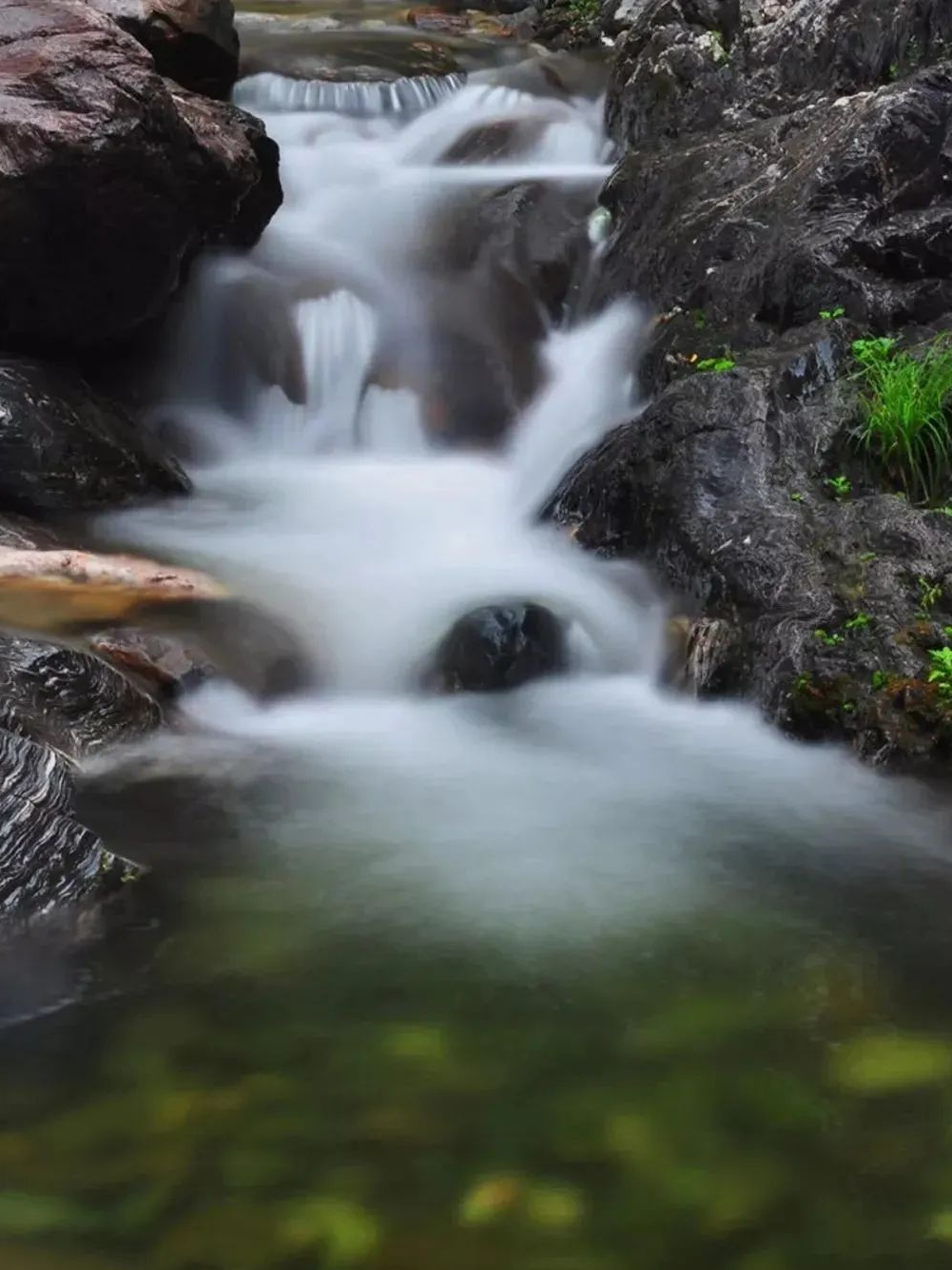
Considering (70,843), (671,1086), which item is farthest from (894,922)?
(70,843)

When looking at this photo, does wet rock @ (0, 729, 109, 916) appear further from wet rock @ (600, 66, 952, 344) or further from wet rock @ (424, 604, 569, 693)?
wet rock @ (600, 66, 952, 344)

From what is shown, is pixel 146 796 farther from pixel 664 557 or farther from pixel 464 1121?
pixel 664 557

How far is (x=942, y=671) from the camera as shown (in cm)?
444

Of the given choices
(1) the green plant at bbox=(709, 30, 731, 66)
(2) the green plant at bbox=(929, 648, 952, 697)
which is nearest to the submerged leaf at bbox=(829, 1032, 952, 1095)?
(2) the green plant at bbox=(929, 648, 952, 697)

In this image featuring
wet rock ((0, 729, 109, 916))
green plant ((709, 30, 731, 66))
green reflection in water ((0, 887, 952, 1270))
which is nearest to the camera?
green reflection in water ((0, 887, 952, 1270))

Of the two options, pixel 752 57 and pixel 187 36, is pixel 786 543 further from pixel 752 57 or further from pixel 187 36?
pixel 187 36

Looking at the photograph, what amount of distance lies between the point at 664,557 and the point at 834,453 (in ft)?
2.91

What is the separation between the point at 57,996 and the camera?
9.52 feet

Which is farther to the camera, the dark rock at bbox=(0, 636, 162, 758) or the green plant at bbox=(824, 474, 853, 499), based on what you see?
the green plant at bbox=(824, 474, 853, 499)

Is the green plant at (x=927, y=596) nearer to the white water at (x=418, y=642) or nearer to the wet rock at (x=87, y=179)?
the white water at (x=418, y=642)

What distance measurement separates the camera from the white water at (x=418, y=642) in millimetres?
3760

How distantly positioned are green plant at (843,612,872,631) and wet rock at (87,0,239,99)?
250 inches

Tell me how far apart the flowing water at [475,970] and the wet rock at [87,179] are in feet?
4.55

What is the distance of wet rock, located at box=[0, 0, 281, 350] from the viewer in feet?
20.9
